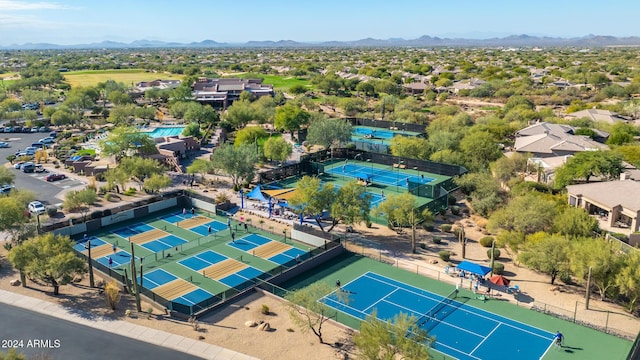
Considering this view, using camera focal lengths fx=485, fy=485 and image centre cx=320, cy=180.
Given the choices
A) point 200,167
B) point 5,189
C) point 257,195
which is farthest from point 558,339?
point 5,189

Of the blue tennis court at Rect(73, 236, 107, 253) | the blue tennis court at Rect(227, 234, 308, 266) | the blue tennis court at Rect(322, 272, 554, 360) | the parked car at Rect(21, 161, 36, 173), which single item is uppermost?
the parked car at Rect(21, 161, 36, 173)

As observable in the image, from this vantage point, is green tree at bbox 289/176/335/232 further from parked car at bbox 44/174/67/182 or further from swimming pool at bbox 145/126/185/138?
swimming pool at bbox 145/126/185/138

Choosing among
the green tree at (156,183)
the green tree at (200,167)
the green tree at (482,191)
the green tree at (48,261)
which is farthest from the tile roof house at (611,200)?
the green tree at (48,261)

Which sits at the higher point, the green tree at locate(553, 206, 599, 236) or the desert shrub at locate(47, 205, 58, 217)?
the green tree at locate(553, 206, 599, 236)

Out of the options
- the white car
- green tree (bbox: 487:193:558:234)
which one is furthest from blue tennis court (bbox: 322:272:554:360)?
the white car

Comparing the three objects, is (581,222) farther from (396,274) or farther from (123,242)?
(123,242)

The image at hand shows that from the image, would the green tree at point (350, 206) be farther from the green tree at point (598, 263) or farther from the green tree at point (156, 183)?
the green tree at point (156, 183)

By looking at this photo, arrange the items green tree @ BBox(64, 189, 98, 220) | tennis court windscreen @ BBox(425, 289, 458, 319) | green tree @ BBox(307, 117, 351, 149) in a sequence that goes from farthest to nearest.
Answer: green tree @ BBox(307, 117, 351, 149), green tree @ BBox(64, 189, 98, 220), tennis court windscreen @ BBox(425, 289, 458, 319)

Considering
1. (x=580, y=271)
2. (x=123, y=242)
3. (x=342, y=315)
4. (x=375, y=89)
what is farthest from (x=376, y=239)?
(x=375, y=89)
